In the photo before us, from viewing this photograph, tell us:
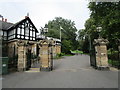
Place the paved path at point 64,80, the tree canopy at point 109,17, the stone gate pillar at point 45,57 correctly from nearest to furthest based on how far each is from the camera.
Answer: the paved path at point 64,80 < the stone gate pillar at point 45,57 < the tree canopy at point 109,17

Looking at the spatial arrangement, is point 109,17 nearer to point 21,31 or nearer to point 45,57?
point 45,57

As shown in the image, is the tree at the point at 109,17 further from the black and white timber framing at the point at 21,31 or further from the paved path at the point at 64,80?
the black and white timber framing at the point at 21,31

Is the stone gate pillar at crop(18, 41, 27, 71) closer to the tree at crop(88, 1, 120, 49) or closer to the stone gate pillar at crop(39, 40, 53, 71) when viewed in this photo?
the stone gate pillar at crop(39, 40, 53, 71)

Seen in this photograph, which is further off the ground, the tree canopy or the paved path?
the tree canopy

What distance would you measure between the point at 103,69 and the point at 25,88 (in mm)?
6278

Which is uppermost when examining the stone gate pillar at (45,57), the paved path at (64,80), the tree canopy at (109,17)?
the tree canopy at (109,17)

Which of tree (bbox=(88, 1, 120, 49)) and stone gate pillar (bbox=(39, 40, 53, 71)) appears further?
tree (bbox=(88, 1, 120, 49))

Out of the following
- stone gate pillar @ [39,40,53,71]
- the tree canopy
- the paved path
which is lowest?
the paved path

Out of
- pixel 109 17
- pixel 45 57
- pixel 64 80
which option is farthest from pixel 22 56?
pixel 109 17

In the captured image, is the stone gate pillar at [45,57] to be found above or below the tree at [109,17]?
below

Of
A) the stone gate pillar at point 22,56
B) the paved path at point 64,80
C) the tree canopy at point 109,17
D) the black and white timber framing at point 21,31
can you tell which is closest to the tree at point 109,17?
the tree canopy at point 109,17

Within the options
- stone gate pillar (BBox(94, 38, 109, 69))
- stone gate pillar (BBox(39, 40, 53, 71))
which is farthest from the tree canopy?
stone gate pillar (BBox(39, 40, 53, 71))

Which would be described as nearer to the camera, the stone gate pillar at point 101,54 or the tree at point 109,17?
the stone gate pillar at point 101,54

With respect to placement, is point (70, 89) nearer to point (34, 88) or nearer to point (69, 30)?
point (34, 88)
